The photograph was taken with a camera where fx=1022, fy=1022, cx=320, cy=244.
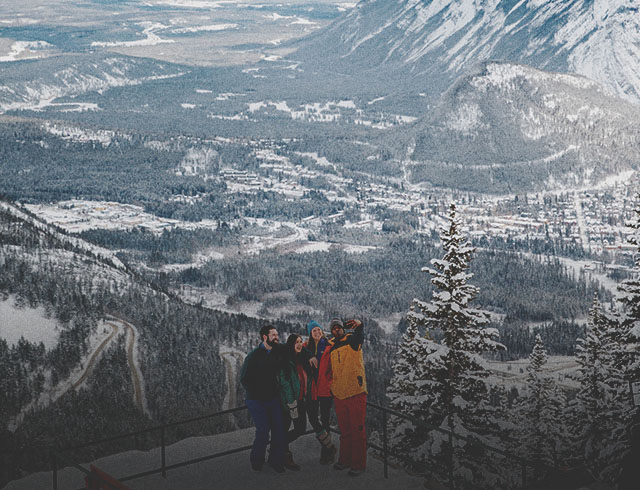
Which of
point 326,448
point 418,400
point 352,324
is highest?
point 352,324

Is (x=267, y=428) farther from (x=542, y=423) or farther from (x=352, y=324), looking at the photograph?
(x=542, y=423)

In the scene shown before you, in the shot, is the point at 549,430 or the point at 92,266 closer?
the point at 549,430

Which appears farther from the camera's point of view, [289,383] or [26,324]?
[26,324]

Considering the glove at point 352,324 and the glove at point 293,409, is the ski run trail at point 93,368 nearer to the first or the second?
the glove at point 293,409

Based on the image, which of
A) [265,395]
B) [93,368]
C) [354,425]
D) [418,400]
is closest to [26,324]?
[93,368]

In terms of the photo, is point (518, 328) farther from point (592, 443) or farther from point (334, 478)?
point (334, 478)

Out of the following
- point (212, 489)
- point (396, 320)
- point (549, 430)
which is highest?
point (212, 489)

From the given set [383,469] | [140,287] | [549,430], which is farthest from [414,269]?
[383,469]

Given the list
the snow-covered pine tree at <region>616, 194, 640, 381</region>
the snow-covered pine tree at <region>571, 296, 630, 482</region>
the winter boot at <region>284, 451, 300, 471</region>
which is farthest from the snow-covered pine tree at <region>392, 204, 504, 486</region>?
the winter boot at <region>284, 451, 300, 471</region>

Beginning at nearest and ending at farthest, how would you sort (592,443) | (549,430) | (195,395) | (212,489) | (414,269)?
(212,489), (592,443), (549,430), (195,395), (414,269)
